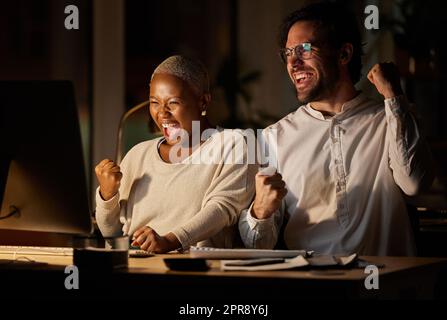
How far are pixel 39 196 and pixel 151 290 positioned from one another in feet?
1.25

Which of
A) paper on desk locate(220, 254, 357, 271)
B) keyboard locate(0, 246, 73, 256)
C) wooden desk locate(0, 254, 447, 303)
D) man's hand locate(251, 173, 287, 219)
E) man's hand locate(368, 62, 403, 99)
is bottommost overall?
keyboard locate(0, 246, 73, 256)

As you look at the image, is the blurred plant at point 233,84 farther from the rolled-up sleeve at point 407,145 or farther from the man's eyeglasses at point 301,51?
the rolled-up sleeve at point 407,145

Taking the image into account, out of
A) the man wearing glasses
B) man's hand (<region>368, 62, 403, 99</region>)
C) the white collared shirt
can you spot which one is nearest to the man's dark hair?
the man wearing glasses

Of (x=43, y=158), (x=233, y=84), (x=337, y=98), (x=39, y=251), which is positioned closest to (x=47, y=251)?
(x=39, y=251)

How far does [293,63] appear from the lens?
9.33ft

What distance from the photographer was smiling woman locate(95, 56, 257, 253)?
2.68 meters

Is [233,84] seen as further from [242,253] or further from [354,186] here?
[242,253]

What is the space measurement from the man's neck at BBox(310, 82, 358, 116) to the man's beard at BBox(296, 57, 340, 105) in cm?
2

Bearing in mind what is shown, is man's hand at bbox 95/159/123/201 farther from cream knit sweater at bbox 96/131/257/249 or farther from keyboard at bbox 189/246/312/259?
keyboard at bbox 189/246/312/259

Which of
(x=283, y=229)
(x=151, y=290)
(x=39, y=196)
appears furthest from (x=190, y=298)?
(x=283, y=229)

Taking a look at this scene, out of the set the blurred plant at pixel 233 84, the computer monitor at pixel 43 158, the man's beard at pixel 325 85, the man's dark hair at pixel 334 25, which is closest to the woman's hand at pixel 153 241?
the computer monitor at pixel 43 158

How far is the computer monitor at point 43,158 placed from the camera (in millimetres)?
2203

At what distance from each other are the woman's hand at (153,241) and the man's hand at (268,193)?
242 millimetres

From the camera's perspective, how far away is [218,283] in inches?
81.0
